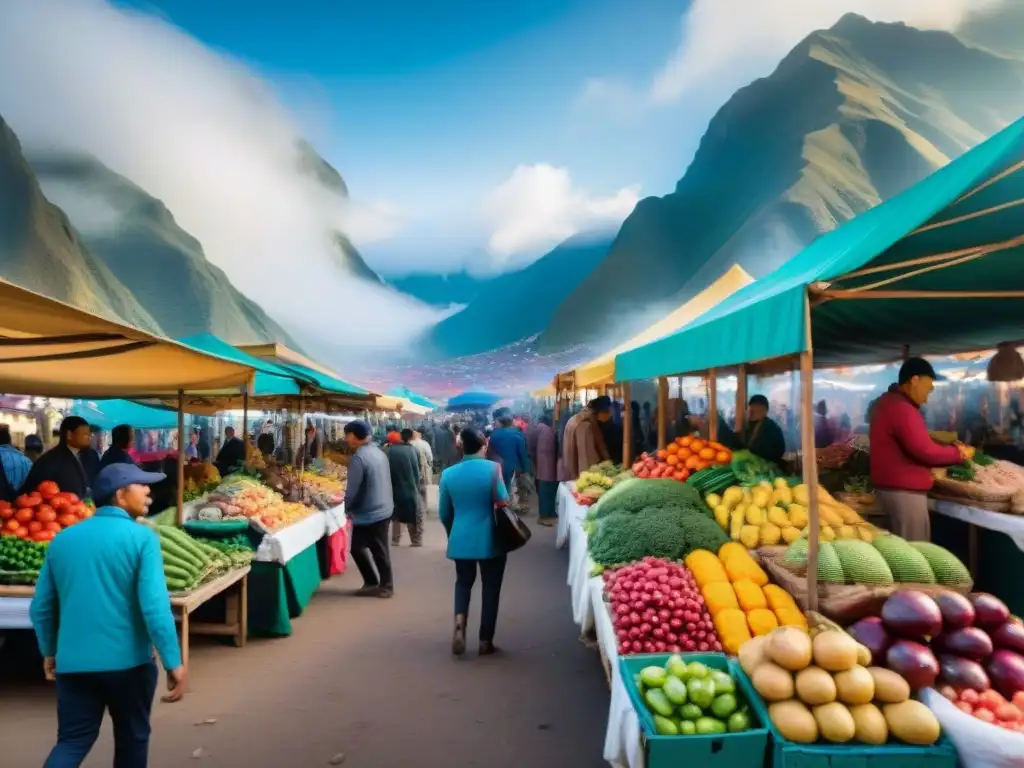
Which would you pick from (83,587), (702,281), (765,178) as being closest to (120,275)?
(702,281)

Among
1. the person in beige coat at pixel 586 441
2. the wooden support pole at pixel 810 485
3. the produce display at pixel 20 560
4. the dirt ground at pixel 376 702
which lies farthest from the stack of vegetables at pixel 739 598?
the person in beige coat at pixel 586 441

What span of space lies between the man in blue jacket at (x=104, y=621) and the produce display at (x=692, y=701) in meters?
1.77

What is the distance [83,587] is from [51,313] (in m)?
1.00

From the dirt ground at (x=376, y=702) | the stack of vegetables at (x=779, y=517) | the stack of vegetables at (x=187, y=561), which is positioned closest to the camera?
the dirt ground at (x=376, y=702)

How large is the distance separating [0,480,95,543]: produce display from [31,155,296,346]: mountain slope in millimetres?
49649

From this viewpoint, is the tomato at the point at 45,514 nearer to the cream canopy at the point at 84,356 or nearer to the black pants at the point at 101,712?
the cream canopy at the point at 84,356

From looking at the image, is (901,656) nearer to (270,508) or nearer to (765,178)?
(270,508)

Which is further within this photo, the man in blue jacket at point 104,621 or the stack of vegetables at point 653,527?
the stack of vegetables at point 653,527

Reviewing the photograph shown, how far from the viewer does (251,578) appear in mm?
5574

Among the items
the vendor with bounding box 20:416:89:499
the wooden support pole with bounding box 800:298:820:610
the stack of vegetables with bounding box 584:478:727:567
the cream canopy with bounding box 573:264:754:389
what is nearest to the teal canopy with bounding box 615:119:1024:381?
the wooden support pole with bounding box 800:298:820:610

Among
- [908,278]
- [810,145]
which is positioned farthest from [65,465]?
[810,145]

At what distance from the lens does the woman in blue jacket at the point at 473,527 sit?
4934 millimetres

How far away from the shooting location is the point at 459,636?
16.7ft

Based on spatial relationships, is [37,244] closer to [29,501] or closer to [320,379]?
[320,379]
